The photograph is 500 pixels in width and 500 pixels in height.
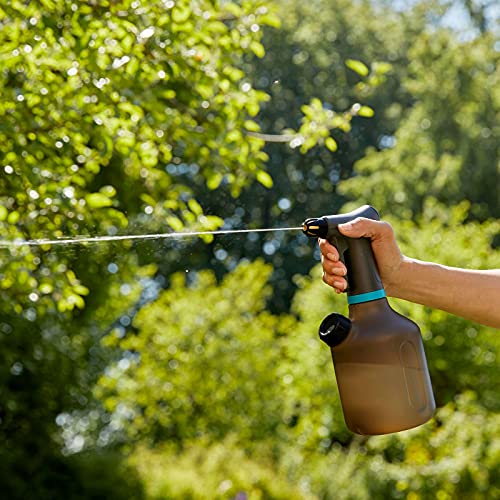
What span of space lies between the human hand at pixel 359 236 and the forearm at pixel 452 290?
0.25ft

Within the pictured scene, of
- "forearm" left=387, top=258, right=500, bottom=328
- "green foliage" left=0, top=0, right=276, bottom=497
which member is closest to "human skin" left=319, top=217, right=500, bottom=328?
"forearm" left=387, top=258, right=500, bottom=328

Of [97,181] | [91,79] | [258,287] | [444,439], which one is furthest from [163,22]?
[258,287]

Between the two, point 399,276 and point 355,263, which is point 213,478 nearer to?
point 399,276

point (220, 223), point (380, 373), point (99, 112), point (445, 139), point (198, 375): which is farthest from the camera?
point (445, 139)

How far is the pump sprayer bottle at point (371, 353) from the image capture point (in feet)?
3.67

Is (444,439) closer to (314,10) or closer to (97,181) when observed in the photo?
(97,181)

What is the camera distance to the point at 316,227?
1.13 metres

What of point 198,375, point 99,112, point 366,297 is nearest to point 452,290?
point 366,297

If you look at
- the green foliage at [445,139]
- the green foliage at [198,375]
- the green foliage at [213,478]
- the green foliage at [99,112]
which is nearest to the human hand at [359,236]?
the green foliage at [99,112]

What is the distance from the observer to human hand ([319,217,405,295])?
114 centimetres

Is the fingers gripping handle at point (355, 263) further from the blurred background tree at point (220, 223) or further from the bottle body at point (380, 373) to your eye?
the blurred background tree at point (220, 223)

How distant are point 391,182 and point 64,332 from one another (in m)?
6.97

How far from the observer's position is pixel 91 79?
2172 millimetres

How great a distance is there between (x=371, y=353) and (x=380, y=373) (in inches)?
1.0
